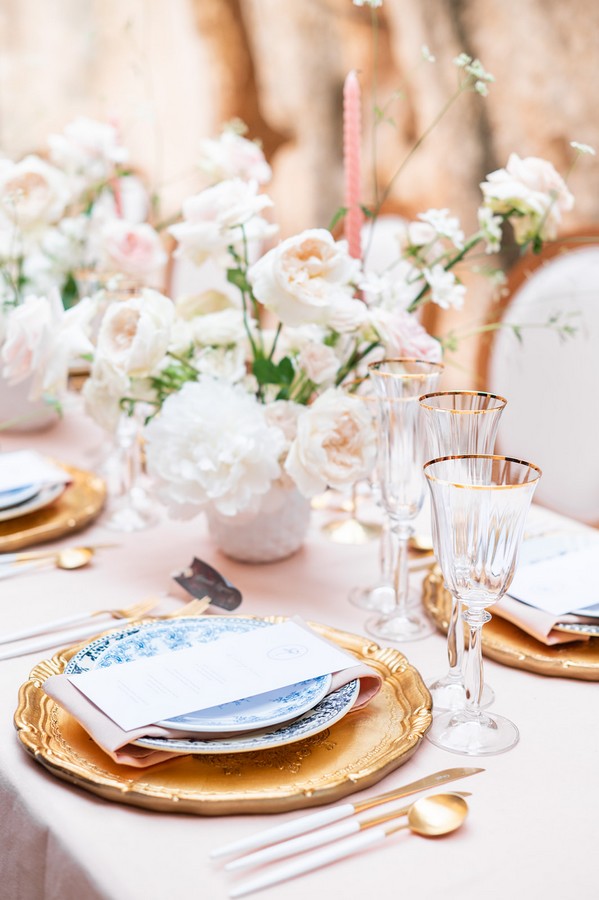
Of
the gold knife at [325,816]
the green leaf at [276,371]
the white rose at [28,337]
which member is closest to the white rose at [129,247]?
the white rose at [28,337]

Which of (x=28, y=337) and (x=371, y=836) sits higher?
(x=28, y=337)

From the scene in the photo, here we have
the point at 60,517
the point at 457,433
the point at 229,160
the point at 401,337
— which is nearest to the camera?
the point at 457,433

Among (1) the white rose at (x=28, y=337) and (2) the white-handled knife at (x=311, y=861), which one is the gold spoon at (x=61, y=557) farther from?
(2) the white-handled knife at (x=311, y=861)

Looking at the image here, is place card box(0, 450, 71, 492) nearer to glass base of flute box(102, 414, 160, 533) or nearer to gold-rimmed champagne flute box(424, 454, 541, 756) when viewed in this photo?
glass base of flute box(102, 414, 160, 533)

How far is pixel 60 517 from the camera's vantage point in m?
1.38

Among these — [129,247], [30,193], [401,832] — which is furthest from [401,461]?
[30,193]

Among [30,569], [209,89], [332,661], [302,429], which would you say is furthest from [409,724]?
[209,89]

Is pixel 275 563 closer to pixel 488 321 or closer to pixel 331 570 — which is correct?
pixel 331 570

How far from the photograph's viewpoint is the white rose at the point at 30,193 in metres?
1.57

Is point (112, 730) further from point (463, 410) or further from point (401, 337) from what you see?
point (401, 337)

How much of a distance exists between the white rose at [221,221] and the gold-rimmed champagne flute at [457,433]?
36 centimetres

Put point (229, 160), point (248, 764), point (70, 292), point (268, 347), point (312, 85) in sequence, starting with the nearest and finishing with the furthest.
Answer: point (248, 764) < point (268, 347) < point (229, 160) < point (70, 292) < point (312, 85)

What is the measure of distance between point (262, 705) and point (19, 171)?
103 cm

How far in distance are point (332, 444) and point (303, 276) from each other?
0.60 feet
